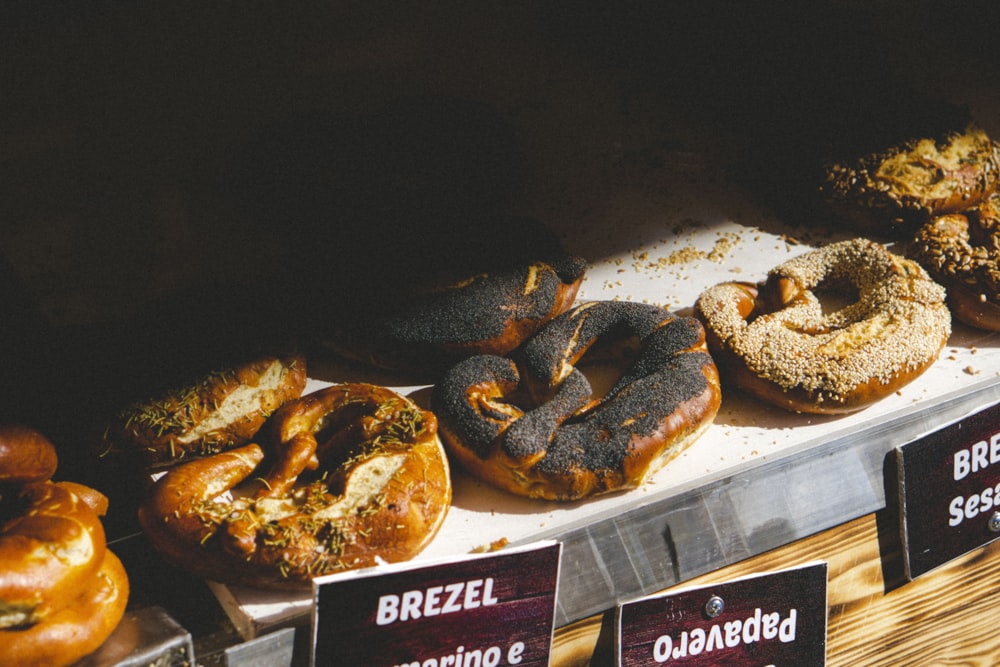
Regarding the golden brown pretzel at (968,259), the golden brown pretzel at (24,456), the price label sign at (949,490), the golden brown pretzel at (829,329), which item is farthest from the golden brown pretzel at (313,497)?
the golden brown pretzel at (968,259)

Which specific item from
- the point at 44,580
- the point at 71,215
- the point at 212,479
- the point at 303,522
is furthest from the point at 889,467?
the point at 71,215

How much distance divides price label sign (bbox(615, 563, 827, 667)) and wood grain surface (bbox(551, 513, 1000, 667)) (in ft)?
0.08

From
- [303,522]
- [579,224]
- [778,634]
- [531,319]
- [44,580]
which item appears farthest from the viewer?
[579,224]

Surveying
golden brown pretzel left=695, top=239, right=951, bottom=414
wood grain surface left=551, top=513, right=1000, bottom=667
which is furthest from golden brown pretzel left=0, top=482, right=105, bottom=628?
golden brown pretzel left=695, top=239, right=951, bottom=414

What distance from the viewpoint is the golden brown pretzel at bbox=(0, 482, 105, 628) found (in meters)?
0.97

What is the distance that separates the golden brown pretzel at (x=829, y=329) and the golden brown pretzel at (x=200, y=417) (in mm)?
809

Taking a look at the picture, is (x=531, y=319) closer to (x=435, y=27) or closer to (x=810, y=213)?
(x=810, y=213)

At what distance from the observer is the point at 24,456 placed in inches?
44.6

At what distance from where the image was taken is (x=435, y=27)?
247cm

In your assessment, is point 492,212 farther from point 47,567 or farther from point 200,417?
point 47,567

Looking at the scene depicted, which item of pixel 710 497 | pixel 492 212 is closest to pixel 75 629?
pixel 710 497

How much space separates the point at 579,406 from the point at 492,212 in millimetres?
571

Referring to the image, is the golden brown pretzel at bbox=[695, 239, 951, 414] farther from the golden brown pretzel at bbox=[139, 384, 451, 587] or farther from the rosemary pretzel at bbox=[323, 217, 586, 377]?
the golden brown pretzel at bbox=[139, 384, 451, 587]

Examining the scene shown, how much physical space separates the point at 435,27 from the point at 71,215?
1179 millimetres
